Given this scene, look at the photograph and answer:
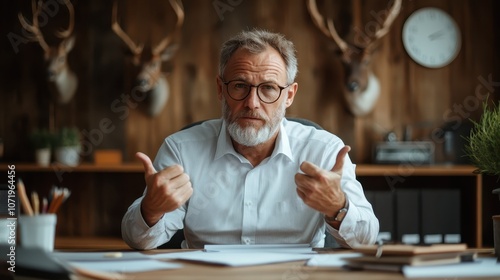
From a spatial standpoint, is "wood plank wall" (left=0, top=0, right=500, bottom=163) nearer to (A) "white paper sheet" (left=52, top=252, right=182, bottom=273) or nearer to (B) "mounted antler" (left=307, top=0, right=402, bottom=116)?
(B) "mounted antler" (left=307, top=0, right=402, bottom=116)

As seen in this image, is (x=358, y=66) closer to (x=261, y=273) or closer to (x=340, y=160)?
(x=340, y=160)

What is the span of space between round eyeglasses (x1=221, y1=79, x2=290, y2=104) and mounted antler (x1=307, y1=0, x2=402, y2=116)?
188 centimetres

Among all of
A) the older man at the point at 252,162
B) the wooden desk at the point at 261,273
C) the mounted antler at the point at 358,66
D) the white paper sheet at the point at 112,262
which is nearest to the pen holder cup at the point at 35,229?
the white paper sheet at the point at 112,262

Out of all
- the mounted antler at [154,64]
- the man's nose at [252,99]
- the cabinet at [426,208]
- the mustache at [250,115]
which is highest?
the mounted antler at [154,64]

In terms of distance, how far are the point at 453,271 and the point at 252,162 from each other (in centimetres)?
96

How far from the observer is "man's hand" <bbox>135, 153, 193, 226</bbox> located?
164 cm

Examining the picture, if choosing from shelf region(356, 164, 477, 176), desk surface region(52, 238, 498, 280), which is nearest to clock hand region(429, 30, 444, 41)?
shelf region(356, 164, 477, 176)

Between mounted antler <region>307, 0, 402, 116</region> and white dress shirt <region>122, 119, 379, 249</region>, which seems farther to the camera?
mounted antler <region>307, 0, 402, 116</region>

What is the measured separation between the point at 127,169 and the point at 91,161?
0.38 metres

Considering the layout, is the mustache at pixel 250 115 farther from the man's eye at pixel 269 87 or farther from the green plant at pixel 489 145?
the green plant at pixel 489 145

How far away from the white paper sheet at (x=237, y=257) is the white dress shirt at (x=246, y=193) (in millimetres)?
337

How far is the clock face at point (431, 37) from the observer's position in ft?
13.1

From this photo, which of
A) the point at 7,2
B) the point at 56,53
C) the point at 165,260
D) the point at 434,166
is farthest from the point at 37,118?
the point at 165,260

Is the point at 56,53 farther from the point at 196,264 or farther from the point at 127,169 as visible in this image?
the point at 196,264
